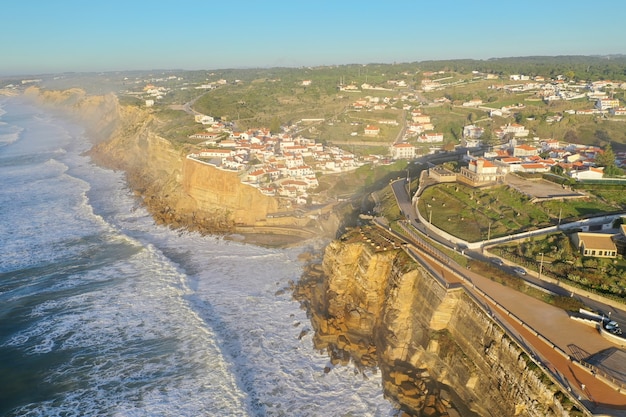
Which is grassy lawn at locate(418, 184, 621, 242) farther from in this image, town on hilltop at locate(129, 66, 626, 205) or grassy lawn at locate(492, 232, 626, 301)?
town on hilltop at locate(129, 66, 626, 205)

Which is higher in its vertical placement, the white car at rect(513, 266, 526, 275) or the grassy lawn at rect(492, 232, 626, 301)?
the grassy lawn at rect(492, 232, 626, 301)

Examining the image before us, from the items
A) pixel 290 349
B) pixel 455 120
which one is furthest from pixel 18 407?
pixel 455 120

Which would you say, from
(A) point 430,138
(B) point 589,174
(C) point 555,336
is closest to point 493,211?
(B) point 589,174

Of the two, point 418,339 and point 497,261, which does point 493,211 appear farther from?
point 418,339

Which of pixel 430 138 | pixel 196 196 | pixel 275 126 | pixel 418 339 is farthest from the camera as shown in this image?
pixel 275 126

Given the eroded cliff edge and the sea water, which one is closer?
the sea water

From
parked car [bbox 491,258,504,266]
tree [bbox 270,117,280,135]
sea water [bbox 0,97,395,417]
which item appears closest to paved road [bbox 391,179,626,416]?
parked car [bbox 491,258,504,266]

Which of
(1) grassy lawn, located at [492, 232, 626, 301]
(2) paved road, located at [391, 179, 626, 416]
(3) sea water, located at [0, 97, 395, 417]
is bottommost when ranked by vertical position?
(3) sea water, located at [0, 97, 395, 417]
